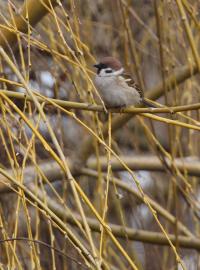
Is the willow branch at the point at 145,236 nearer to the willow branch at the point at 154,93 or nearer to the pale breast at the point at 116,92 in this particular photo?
the willow branch at the point at 154,93

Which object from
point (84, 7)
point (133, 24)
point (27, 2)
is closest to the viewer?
point (27, 2)

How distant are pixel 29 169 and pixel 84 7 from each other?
1.27 metres

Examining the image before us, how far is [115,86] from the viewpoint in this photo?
3506mm

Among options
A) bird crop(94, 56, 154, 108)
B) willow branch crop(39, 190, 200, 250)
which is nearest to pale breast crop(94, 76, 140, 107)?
bird crop(94, 56, 154, 108)

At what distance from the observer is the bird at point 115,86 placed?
337 cm

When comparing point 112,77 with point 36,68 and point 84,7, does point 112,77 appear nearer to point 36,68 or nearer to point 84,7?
point 36,68

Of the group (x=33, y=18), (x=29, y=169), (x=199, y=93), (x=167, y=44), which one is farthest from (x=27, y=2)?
(x=29, y=169)

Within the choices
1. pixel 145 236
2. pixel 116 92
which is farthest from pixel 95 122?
pixel 145 236

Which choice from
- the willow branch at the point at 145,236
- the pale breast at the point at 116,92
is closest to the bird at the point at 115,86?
the pale breast at the point at 116,92

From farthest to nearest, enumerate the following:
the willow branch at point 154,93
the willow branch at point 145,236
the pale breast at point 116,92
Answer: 1. the willow branch at point 145,236
2. the pale breast at point 116,92
3. the willow branch at point 154,93

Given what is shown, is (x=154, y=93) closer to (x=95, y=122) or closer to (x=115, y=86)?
(x=115, y=86)

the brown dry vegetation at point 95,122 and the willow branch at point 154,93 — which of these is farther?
the willow branch at point 154,93

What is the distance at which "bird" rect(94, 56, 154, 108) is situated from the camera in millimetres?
3371

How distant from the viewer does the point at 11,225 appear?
292 cm
